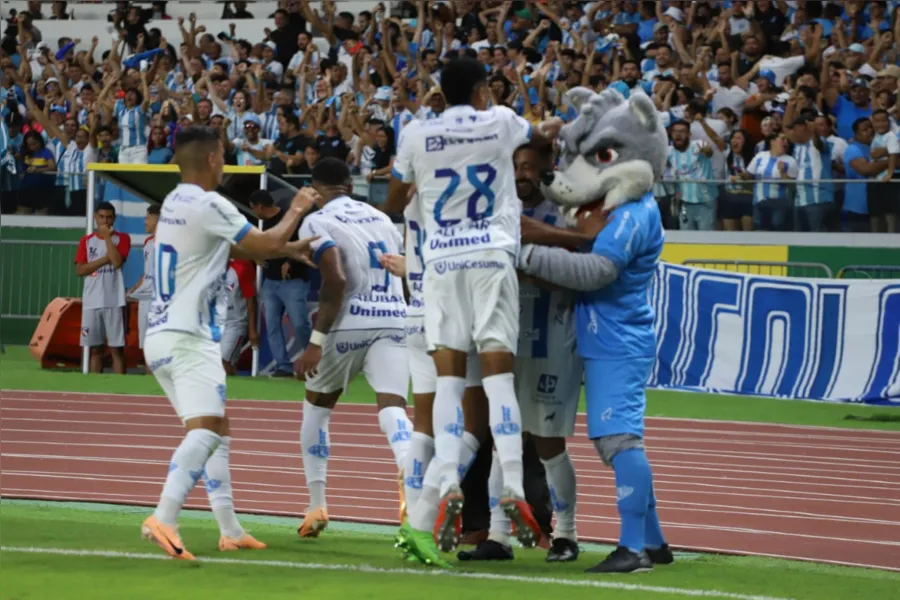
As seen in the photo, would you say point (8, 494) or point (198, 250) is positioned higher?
point (198, 250)

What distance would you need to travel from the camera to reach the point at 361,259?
840 centimetres

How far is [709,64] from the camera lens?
20406mm

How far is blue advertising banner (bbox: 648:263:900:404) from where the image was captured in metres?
15.9

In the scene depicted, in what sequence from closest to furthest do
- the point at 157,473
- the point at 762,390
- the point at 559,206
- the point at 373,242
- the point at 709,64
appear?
the point at 559,206 → the point at 373,242 → the point at 157,473 → the point at 762,390 → the point at 709,64

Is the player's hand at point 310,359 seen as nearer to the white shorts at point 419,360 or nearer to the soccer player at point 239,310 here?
the white shorts at point 419,360

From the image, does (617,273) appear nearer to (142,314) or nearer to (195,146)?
(195,146)

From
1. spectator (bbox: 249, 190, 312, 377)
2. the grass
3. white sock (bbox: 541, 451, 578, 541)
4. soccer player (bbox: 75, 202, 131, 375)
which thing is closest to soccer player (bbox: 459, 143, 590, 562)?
white sock (bbox: 541, 451, 578, 541)

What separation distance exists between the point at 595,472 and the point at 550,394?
404 cm

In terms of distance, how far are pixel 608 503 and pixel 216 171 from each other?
395cm

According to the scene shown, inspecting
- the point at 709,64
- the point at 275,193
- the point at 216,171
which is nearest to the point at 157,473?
the point at 216,171

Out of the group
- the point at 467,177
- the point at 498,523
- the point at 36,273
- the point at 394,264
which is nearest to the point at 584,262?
the point at 467,177

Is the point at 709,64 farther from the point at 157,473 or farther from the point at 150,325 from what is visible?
the point at 150,325

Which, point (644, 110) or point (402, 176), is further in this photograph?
point (644, 110)

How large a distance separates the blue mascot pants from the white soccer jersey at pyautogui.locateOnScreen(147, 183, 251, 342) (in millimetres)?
1863
